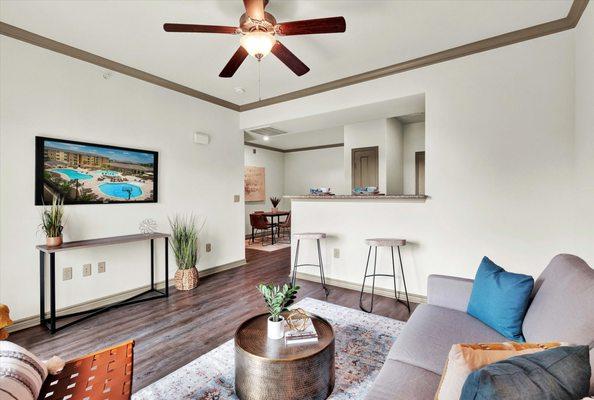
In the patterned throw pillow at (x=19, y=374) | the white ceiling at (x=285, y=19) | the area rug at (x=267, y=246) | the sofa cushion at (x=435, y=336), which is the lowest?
the area rug at (x=267, y=246)

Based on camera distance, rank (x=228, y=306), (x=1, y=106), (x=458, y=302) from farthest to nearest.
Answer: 1. (x=228, y=306)
2. (x=1, y=106)
3. (x=458, y=302)

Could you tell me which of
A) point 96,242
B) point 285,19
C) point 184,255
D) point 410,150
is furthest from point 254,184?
point 285,19

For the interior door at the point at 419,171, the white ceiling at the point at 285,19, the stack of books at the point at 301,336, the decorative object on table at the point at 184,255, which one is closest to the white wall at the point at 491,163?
the white ceiling at the point at 285,19

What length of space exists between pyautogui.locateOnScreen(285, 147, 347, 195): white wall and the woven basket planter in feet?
16.8

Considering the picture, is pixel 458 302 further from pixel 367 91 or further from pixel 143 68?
pixel 143 68

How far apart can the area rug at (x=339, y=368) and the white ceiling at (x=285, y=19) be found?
8.99ft

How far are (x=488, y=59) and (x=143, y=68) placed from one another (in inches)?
150

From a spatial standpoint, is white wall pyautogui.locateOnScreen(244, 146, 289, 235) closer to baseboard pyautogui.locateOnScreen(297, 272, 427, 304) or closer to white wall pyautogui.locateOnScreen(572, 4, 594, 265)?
baseboard pyautogui.locateOnScreen(297, 272, 427, 304)

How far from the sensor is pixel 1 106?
251cm

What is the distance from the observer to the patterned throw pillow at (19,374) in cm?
93

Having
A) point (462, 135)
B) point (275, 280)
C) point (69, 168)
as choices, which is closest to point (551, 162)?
point (462, 135)

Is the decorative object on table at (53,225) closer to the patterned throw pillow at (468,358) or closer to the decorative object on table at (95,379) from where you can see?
the decorative object on table at (95,379)

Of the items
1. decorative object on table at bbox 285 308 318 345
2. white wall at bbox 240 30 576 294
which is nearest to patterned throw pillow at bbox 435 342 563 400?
decorative object on table at bbox 285 308 318 345

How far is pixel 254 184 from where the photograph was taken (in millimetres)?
8062
